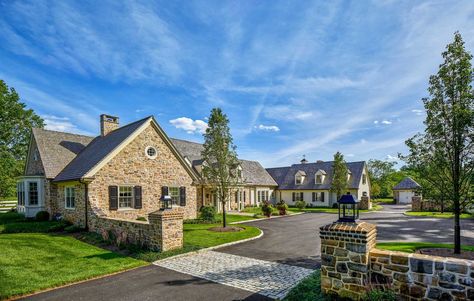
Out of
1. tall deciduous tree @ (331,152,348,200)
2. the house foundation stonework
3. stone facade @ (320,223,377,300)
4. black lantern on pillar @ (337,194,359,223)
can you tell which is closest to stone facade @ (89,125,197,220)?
stone facade @ (320,223,377,300)

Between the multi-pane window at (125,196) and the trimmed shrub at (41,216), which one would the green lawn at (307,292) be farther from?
the trimmed shrub at (41,216)

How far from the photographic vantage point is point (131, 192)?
59.8 feet

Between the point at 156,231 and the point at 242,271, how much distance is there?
443cm

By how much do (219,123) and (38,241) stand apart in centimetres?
1173

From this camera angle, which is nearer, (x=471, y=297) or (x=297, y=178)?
(x=471, y=297)

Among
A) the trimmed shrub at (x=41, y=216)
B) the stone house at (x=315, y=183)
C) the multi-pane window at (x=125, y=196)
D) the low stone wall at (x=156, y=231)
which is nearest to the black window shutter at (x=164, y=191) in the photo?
the multi-pane window at (x=125, y=196)

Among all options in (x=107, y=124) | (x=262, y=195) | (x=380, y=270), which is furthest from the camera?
(x=262, y=195)

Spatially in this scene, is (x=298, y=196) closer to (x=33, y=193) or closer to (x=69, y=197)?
(x=69, y=197)

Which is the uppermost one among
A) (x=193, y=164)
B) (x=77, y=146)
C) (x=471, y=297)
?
(x=77, y=146)

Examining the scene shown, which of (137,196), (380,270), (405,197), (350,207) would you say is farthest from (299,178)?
(380,270)

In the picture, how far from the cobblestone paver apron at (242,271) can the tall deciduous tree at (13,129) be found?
113 feet

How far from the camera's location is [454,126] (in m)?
10.5

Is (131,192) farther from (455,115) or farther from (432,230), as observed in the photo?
(432,230)

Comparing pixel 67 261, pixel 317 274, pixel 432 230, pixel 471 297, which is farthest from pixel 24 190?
pixel 432 230
